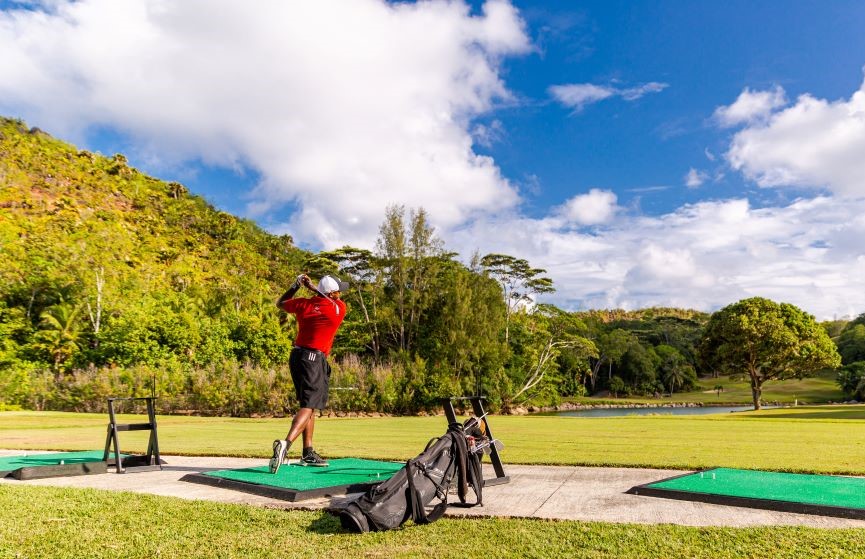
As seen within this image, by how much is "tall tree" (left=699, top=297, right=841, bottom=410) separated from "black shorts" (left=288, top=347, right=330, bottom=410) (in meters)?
42.3

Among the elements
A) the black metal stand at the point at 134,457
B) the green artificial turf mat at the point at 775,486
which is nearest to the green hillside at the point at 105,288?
the black metal stand at the point at 134,457

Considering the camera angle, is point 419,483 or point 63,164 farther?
point 63,164

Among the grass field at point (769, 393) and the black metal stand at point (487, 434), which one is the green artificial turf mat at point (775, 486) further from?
the grass field at point (769, 393)

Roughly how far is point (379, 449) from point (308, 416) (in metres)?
4.29

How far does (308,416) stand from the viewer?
23.3ft

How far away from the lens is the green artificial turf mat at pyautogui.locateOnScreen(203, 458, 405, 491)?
6066mm

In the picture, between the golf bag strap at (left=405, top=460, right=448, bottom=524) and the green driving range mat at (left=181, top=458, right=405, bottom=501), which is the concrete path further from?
the golf bag strap at (left=405, top=460, right=448, bottom=524)

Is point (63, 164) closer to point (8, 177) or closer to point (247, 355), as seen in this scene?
point (8, 177)

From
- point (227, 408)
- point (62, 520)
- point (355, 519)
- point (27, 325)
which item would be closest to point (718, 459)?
point (355, 519)

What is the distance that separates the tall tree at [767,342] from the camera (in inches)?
1652

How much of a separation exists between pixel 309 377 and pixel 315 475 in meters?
1.13

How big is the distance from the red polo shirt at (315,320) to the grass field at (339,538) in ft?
7.89

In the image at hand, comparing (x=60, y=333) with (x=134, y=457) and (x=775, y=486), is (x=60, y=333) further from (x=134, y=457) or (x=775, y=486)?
(x=775, y=486)

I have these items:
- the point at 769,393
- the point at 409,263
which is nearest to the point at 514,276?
the point at 409,263
